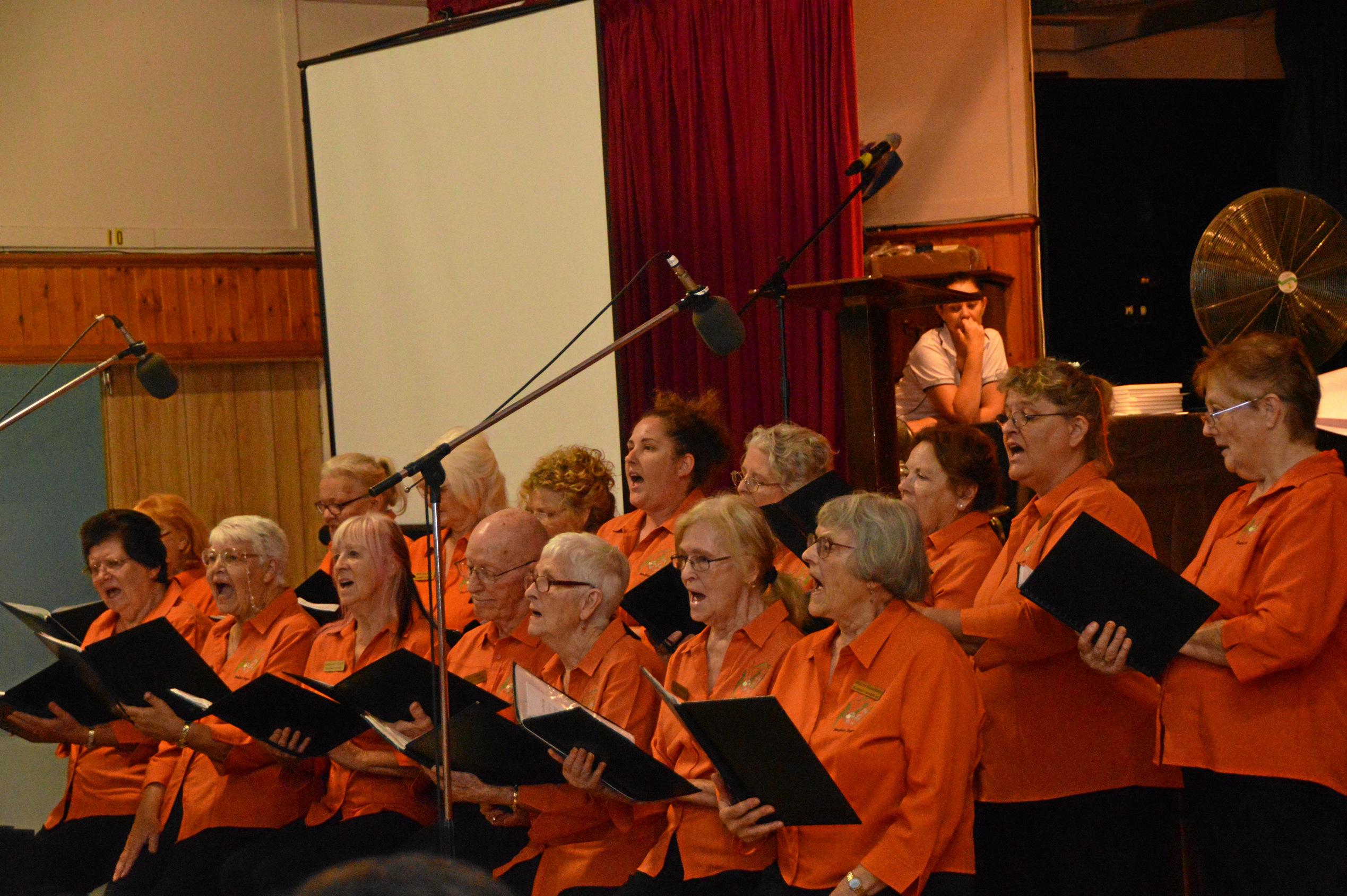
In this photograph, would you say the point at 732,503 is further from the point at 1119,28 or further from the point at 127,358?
the point at 1119,28

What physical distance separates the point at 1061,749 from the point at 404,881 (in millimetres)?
2025

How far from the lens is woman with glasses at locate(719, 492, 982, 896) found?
2.29 m

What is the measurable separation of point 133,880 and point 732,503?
6.13 ft

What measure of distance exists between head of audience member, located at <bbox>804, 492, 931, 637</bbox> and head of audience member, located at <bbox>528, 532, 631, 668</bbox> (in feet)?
1.94

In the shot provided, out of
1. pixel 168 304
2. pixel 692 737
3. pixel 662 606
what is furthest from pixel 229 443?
pixel 692 737

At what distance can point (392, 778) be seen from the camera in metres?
3.30

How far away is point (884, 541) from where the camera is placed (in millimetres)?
2486

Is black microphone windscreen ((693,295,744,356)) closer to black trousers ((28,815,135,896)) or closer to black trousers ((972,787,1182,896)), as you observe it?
black trousers ((972,787,1182,896))

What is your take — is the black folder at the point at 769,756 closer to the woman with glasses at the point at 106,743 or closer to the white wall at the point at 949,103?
the woman with glasses at the point at 106,743

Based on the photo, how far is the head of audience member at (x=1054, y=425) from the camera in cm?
278

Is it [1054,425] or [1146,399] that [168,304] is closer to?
[1146,399]

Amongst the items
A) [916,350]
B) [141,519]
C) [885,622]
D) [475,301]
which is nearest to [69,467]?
[475,301]

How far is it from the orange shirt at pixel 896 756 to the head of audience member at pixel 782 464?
89 cm

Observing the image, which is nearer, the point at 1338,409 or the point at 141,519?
the point at 1338,409
